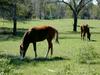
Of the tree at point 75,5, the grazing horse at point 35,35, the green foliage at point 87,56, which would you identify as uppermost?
the tree at point 75,5

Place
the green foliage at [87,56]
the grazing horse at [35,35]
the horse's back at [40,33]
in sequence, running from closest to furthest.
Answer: the green foliage at [87,56]
the grazing horse at [35,35]
the horse's back at [40,33]

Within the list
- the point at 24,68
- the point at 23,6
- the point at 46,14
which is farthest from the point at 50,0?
the point at 46,14

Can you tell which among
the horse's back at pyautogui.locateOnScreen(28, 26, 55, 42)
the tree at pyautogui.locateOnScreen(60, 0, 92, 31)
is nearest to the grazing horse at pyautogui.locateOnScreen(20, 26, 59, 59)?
the horse's back at pyautogui.locateOnScreen(28, 26, 55, 42)

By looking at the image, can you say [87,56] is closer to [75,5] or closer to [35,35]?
[35,35]

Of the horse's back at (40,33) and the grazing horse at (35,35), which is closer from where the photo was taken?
the grazing horse at (35,35)

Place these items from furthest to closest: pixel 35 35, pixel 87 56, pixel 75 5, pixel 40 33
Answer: pixel 75 5
pixel 40 33
pixel 35 35
pixel 87 56

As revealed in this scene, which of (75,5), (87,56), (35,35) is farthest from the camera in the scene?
(75,5)

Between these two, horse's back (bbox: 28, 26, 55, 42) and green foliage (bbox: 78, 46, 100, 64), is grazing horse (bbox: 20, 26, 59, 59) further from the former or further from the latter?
green foliage (bbox: 78, 46, 100, 64)

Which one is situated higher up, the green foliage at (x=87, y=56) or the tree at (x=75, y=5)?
the tree at (x=75, y=5)

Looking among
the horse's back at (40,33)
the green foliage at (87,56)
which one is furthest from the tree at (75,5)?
the green foliage at (87,56)

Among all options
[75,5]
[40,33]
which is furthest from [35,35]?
[75,5]

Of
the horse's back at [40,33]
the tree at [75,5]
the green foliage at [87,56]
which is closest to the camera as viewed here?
the green foliage at [87,56]

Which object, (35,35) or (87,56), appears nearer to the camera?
(87,56)

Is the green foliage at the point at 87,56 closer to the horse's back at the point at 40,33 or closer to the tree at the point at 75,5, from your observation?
the horse's back at the point at 40,33
